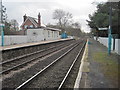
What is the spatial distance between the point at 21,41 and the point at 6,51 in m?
14.4

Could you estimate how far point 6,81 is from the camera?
26.3ft

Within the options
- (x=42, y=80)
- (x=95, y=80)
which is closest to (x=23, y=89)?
(x=42, y=80)

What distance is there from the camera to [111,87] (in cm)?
577

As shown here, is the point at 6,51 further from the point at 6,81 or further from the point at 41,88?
the point at 41,88

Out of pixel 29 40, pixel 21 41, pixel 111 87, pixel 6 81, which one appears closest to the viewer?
pixel 111 87

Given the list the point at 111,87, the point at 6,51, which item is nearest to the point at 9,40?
the point at 6,51

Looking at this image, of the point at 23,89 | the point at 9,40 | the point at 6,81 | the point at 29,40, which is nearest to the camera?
the point at 23,89

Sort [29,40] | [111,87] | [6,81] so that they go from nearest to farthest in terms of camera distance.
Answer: [111,87] → [6,81] → [29,40]

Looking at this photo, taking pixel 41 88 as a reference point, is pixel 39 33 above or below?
above

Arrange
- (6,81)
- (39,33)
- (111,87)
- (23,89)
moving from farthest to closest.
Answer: (39,33) < (6,81) < (23,89) < (111,87)

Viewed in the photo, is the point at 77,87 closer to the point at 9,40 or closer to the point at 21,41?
the point at 9,40

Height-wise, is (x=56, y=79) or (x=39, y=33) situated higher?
(x=39, y=33)

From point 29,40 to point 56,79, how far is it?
29.1 metres

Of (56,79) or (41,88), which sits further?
(56,79)
